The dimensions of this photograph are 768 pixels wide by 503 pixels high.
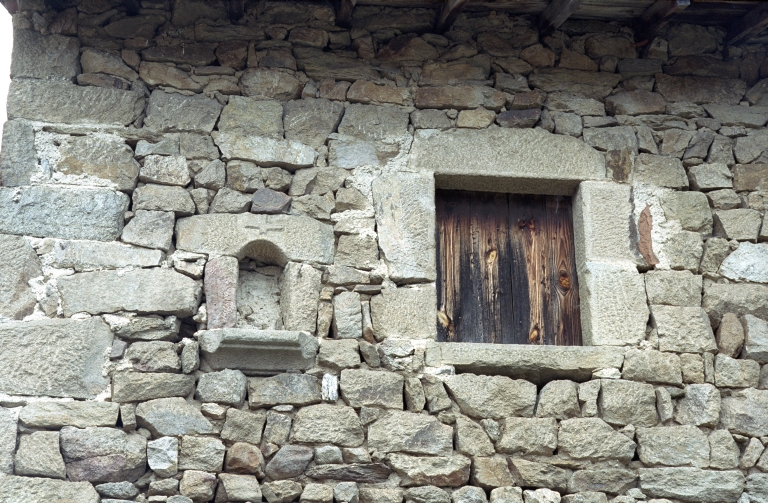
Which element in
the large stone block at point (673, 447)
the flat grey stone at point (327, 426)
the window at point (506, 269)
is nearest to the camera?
the flat grey stone at point (327, 426)

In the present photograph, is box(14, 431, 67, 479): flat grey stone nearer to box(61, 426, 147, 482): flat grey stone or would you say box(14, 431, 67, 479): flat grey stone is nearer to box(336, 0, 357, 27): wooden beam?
box(61, 426, 147, 482): flat grey stone

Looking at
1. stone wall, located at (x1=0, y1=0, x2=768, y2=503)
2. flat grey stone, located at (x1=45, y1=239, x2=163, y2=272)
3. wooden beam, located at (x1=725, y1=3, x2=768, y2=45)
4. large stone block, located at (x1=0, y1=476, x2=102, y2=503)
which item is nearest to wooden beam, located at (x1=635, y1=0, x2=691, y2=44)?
stone wall, located at (x1=0, y1=0, x2=768, y2=503)

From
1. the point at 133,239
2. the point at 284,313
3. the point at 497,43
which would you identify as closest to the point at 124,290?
the point at 133,239

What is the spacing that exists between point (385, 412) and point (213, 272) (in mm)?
987

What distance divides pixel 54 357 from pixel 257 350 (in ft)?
2.80

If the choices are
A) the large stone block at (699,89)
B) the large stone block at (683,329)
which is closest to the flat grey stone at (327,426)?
the large stone block at (683,329)

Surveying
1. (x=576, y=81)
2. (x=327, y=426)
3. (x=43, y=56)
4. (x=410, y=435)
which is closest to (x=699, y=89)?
(x=576, y=81)

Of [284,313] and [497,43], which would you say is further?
[497,43]

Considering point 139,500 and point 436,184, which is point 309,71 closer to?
point 436,184

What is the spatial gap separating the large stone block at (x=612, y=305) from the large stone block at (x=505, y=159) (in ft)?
1.64

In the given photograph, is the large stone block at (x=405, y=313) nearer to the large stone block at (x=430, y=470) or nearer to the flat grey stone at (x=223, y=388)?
the large stone block at (x=430, y=470)

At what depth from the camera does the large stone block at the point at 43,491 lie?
3.50 meters

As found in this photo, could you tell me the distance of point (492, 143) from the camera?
4363 millimetres

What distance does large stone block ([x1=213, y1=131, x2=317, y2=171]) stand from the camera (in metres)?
4.19
